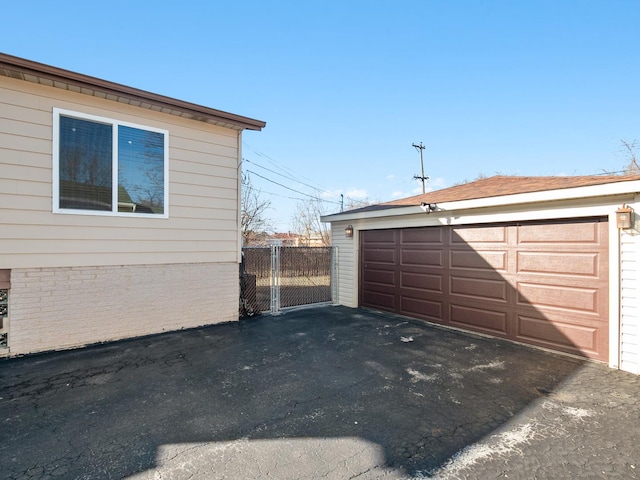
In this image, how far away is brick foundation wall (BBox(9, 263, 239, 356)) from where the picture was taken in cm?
458

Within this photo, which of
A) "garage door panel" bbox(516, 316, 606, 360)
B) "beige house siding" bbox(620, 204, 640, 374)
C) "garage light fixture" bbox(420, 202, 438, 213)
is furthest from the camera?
"garage light fixture" bbox(420, 202, 438, 213)

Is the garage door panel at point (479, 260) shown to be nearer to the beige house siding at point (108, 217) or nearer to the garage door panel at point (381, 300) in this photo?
the garage door panel at point (381, 300)

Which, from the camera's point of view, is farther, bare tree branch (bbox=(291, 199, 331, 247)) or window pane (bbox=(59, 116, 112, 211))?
bare tree branch (bbox=(291, 199, 331, 247))

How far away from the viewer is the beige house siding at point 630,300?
A: 4082 mm

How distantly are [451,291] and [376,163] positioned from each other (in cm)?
1660

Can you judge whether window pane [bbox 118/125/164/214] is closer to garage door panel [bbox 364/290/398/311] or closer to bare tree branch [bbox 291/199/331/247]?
garage door panel [bbox 364/290/398/311]

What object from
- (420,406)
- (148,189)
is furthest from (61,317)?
(420,406)

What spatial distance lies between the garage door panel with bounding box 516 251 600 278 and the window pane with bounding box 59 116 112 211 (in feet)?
22.3

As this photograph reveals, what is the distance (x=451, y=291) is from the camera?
6.27m

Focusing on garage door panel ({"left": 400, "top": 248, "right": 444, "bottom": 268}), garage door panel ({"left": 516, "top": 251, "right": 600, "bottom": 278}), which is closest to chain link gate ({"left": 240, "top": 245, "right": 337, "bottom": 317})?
garage door panel ({"left": 400, "top": 248, "right": 444, "bottom": 268})

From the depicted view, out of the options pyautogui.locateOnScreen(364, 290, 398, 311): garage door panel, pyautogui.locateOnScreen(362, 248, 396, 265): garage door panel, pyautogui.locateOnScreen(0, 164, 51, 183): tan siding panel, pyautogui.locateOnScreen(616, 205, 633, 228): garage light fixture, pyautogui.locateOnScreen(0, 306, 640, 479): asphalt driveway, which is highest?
pyautogui.locateOnScreen(0, 164, 51, 183): tan siding panel

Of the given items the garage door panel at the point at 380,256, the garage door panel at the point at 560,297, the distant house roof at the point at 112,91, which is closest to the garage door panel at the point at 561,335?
the garage door panel at the point at 560,297

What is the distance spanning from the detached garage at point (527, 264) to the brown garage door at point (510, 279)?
0.01 metres

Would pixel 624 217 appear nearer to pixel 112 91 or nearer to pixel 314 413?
pixel 314 413
